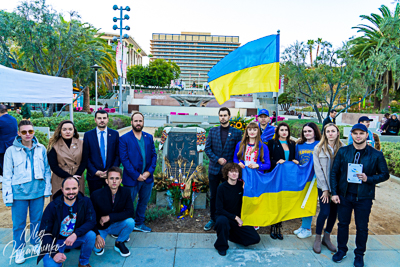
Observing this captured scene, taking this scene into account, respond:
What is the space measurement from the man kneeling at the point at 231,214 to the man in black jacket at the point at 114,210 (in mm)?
1273

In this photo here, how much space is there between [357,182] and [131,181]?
3.23 metres

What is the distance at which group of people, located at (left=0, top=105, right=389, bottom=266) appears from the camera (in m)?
3.43

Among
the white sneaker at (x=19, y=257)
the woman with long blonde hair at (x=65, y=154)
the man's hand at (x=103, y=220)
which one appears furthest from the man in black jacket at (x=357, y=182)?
the white sneaker at (x=19, y=257)

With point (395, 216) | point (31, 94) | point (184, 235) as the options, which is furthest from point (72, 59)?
point (395, 216)

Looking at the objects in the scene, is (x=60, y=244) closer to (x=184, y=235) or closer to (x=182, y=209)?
(x=184, y=235)

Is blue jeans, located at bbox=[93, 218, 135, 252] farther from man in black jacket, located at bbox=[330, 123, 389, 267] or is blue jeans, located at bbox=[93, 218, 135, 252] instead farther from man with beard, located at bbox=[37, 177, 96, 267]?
man in black jacket, located at bbox=[330, 123, 389, 267]

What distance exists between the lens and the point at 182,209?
5160 mm

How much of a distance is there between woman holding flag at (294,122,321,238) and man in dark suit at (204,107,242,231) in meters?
1.02

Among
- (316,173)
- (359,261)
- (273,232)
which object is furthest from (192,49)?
(359,261)

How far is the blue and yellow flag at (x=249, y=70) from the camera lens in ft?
19.3

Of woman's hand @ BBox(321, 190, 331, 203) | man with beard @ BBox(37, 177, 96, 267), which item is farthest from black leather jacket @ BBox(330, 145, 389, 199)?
man with beard @ BBox(37, 177, 96, 267)

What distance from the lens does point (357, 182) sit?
353 centimetres

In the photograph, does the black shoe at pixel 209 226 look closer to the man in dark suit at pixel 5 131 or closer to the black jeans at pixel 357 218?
the black jeans at pixel 357 218

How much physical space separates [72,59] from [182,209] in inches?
687
